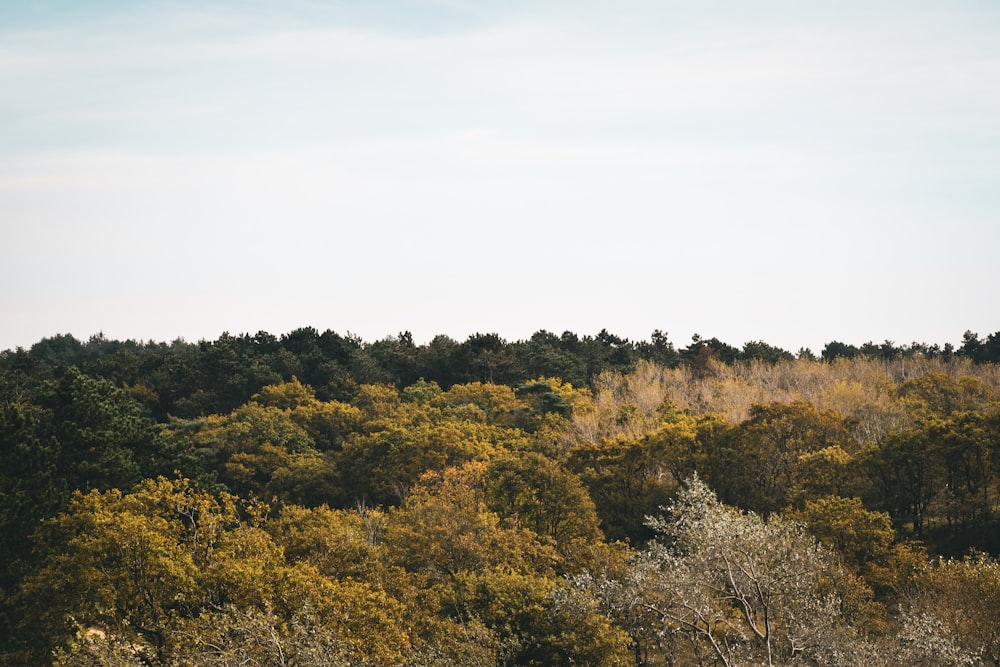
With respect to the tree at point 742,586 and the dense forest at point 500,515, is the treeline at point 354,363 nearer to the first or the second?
the dense forest at point 500,515

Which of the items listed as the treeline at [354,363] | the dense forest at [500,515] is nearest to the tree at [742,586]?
the dense forest at [500,515]

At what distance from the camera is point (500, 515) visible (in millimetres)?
54625

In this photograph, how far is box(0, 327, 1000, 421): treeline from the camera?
10456 centimetres

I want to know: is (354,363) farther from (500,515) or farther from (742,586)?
(742,586)

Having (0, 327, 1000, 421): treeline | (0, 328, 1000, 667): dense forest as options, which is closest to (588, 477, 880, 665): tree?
(0, 328, 1000, 667): dense forest

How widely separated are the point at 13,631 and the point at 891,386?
64886 mm

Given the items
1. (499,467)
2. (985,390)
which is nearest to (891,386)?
(985,390)

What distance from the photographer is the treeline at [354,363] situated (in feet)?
343

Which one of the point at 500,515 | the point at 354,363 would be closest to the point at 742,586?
the point at 500,515

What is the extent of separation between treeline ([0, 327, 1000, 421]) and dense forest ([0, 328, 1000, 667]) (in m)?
0.45

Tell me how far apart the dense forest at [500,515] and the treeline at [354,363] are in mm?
455

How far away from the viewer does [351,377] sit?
105m

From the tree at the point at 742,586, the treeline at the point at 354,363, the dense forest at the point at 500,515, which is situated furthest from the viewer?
the treeline at the point at 354,363

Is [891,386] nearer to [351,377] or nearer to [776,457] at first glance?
[776,457]
